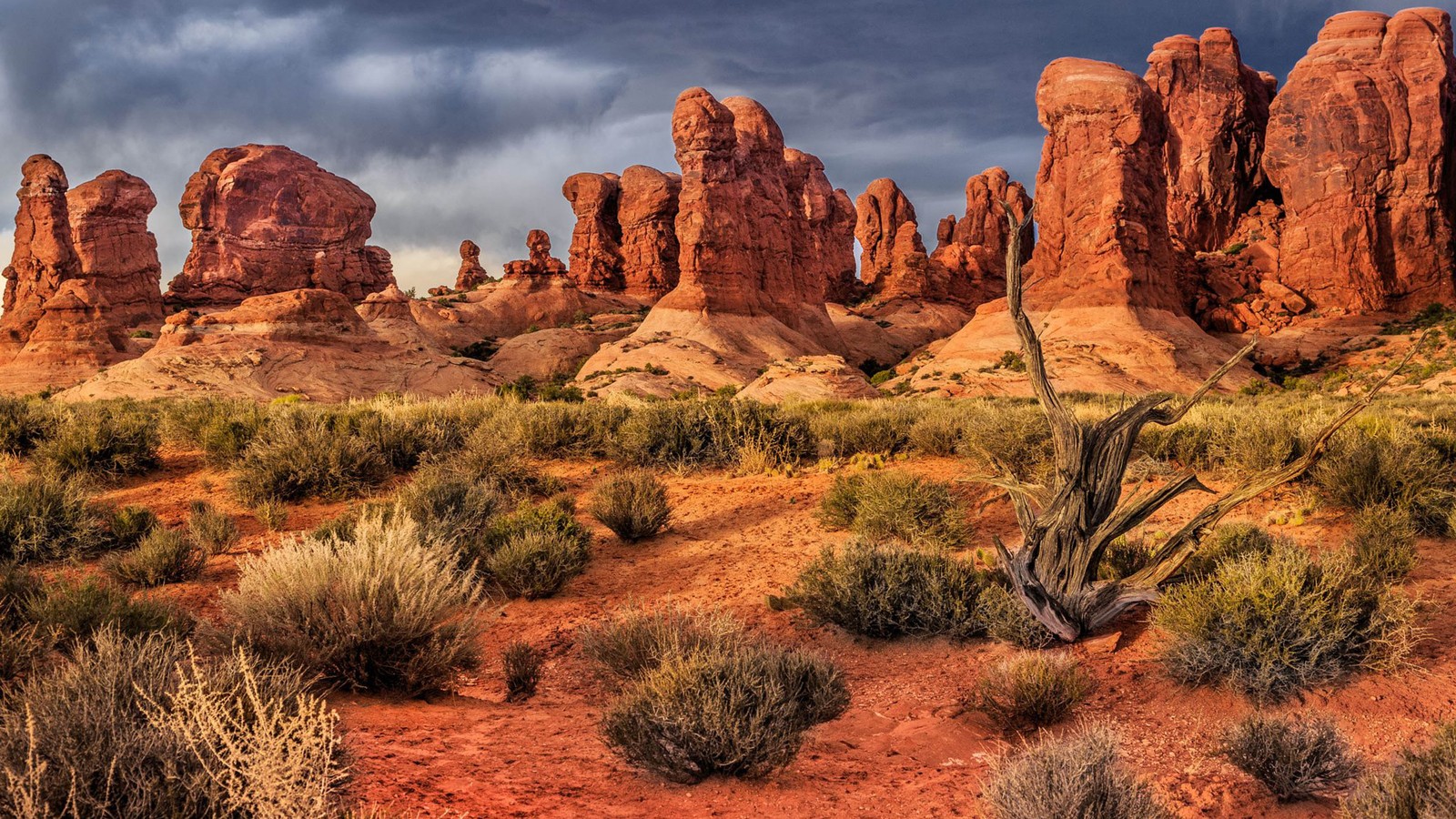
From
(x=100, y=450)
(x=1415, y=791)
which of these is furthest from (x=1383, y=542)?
(x=100, y=450)

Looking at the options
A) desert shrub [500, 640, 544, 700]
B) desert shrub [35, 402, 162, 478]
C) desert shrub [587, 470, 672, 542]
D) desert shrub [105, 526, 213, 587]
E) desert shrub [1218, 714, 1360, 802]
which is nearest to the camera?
desert shrub [1218, 714, 1360, 802]

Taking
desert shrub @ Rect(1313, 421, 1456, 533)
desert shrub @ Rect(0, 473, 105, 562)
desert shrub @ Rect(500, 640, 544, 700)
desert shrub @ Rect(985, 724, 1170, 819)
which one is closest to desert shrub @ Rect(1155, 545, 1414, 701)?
desert shrub @ Rect(985, 724, 1170, 819)

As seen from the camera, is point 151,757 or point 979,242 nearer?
point 151,757

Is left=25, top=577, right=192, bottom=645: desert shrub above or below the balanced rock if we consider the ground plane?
below

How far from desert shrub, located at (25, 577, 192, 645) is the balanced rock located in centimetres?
6981

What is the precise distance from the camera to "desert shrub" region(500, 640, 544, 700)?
202 inches

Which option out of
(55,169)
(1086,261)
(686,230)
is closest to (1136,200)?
(1086,261)

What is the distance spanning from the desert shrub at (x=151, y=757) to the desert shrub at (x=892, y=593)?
3.85 meters

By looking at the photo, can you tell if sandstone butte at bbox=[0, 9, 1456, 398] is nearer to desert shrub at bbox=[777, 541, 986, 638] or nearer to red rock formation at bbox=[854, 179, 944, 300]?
red rock formation at bbox=[854, 179, 944, 300]

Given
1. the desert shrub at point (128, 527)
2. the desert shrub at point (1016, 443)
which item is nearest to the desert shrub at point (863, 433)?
the desert shrub at point (1016, 443)

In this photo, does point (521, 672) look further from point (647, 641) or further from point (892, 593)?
point (892, 593)

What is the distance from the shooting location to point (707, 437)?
39.9ft

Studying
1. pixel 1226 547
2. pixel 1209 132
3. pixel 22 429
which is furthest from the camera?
pixel 1209 132

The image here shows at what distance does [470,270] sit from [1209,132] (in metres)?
60.1
